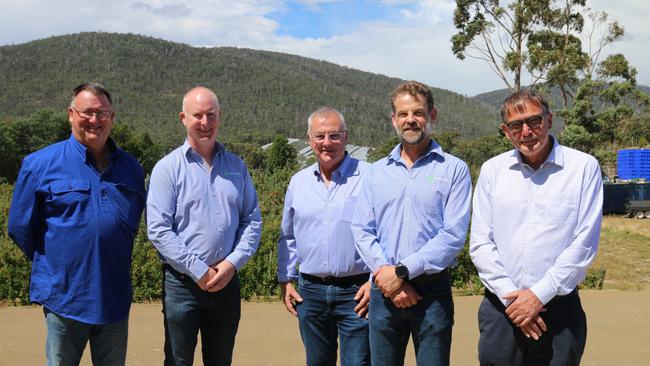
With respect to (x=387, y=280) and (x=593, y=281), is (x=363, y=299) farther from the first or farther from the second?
(x=593, y=281)

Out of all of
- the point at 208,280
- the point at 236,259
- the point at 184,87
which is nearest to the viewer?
the point at 208,280

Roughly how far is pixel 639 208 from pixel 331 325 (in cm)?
2185

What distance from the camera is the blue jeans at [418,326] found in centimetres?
329

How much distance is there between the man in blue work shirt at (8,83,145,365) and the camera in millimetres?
3385

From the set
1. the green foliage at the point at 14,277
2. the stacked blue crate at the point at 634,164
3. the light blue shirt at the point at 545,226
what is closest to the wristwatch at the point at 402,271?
the light blue shirt at the point at 545,226

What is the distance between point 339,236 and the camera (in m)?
3.72

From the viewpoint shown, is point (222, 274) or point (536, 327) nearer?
point (536, 327)

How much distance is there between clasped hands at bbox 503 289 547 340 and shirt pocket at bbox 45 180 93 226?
83.7 inches

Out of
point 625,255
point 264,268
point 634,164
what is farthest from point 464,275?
point 634,164

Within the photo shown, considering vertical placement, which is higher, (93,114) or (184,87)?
(184,87)

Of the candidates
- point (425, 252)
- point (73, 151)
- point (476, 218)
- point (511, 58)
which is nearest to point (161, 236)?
point (73, 151)

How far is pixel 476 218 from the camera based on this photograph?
3.42m

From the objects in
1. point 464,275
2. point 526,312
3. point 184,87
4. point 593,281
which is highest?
point 184,87

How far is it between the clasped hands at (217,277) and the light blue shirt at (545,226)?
131 cm
